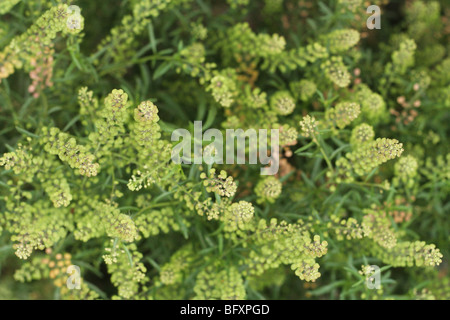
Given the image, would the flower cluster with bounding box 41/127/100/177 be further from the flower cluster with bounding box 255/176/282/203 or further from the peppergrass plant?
the flower cluster with bounding box 255/176/282/203

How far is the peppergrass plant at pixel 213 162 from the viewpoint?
193 centimetres

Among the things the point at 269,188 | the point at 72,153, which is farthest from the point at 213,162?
the point at 72,153

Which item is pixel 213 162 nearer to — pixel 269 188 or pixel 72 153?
pixel 269 188

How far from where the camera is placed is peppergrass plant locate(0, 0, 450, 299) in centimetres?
193

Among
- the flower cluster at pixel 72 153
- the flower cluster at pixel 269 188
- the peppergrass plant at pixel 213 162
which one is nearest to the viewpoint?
the flower cluster at pixel 72 153

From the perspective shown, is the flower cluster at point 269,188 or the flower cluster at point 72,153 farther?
the flower cluster at point 269,188

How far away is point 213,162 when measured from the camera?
1916 millimetres

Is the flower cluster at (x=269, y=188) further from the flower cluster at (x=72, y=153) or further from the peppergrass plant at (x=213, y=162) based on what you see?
the flower cluster at (x=72, y=153)

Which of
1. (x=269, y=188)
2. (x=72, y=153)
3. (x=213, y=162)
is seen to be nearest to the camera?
(x=72, y=153)

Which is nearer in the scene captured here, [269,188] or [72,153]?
[72,153]

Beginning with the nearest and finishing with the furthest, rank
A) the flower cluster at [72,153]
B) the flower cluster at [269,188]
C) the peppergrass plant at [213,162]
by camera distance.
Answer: the flower cluster at [72,153] → the peppergrass plant at [213,162] → the flower cluster at [269,188]

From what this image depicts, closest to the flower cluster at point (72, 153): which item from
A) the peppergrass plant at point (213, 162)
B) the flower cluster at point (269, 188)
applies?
the peppergrass plant at point (213, 162)

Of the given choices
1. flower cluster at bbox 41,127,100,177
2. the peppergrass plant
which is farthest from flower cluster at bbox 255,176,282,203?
flower cluster at bbox 41,127,100,177
